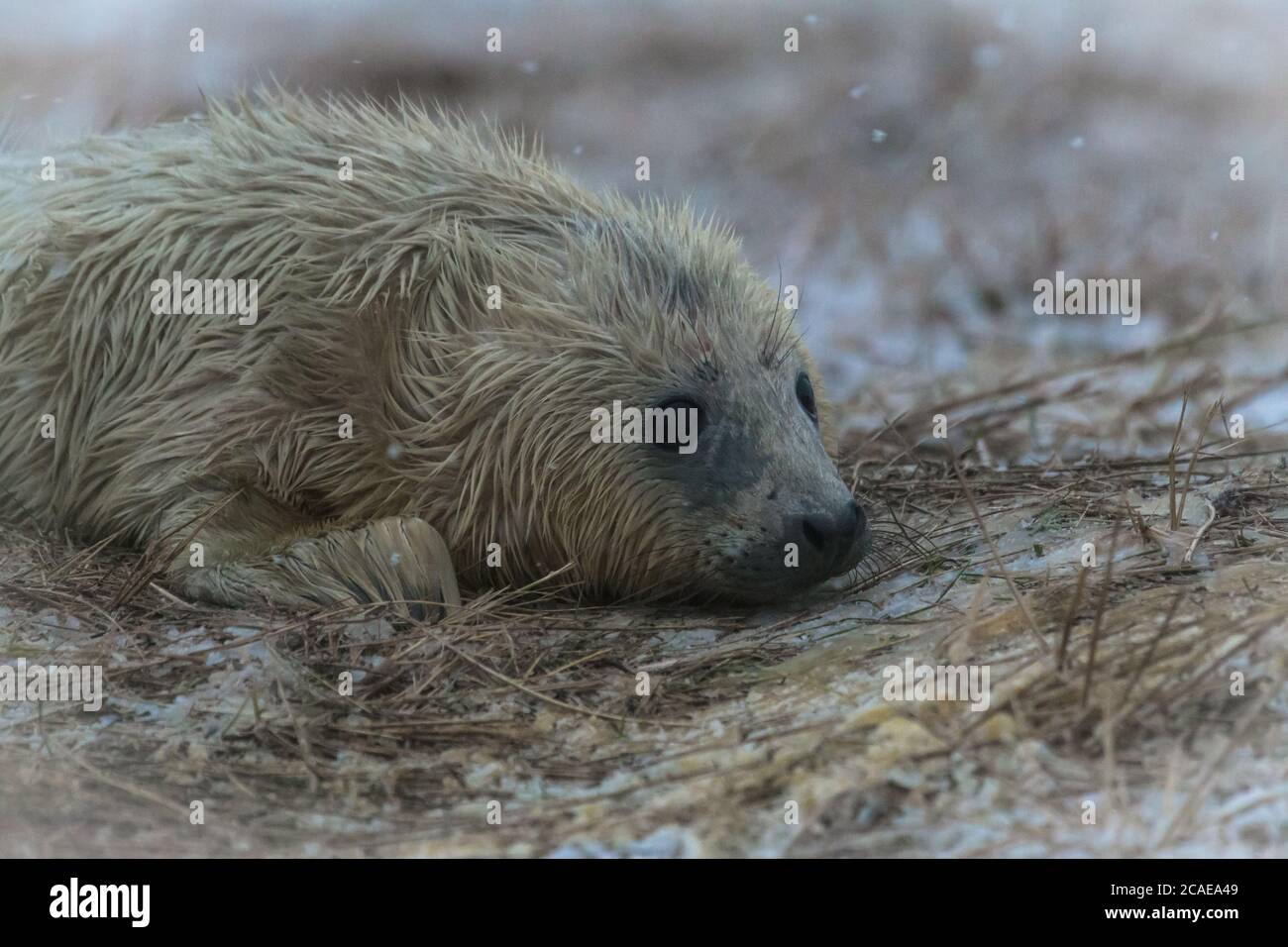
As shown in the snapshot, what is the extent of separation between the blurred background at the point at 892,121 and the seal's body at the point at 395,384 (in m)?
2.75

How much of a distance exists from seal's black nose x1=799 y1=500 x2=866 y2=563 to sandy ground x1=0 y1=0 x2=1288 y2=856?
0.21m

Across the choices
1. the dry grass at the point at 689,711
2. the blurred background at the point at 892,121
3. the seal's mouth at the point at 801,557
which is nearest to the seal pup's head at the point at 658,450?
the seal's mouth at the point at 801,557

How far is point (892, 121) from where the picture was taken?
31.0 feet

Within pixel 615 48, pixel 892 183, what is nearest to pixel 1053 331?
pixel 892 183

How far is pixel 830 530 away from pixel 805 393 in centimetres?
68

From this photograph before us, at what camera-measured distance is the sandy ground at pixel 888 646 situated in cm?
286

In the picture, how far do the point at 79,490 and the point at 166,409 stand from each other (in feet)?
1.49

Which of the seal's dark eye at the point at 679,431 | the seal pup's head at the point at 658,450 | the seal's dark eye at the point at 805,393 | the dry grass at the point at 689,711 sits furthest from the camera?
the seal's dark eye at the point at 805,393

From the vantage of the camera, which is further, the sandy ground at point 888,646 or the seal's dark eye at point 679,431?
the seal's dark eye at point 679,431

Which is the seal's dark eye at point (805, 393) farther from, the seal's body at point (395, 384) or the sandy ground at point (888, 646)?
the sandy ground at point (888, 646)

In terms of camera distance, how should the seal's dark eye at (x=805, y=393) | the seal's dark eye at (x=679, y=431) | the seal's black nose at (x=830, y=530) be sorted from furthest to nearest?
the seal's dark eye at (x=805, y=393) → the seal's dark eye at (x=679, y=431) → the seal's black nose at (x=830, y=530)

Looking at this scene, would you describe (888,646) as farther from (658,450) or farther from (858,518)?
(658,450)

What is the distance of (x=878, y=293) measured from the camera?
8.19 metres

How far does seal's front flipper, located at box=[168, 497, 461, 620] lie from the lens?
397 centimetres
